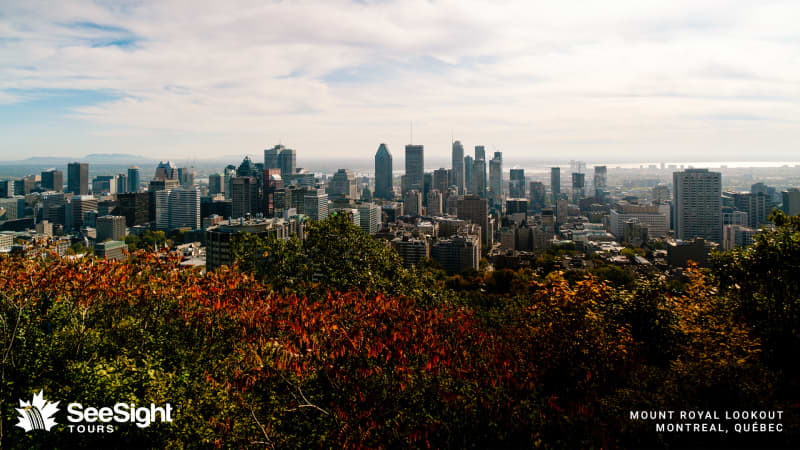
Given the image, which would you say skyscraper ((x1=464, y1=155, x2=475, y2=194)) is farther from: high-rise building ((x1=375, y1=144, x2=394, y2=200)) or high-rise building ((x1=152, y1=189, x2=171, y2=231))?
high-rise building ((x1=152, y1=189, x2=171, y2=231))

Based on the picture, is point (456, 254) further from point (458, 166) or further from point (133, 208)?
point (458, 166)

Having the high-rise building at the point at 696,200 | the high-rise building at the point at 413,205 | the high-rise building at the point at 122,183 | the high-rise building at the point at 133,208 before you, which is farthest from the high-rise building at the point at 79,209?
the high-rise building at the point at 696,200

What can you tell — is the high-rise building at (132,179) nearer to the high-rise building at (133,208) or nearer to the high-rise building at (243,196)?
the high-rise building at (133,208)

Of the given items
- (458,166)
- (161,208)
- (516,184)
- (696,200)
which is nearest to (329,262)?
(696,200)

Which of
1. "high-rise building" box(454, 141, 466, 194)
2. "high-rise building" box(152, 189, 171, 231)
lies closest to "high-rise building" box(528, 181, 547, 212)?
"high-rise building" box(454, 141, 466, 194)

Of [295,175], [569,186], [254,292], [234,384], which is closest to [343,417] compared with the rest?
[234,384]

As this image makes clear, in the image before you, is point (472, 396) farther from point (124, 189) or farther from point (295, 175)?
point (124, 189)
